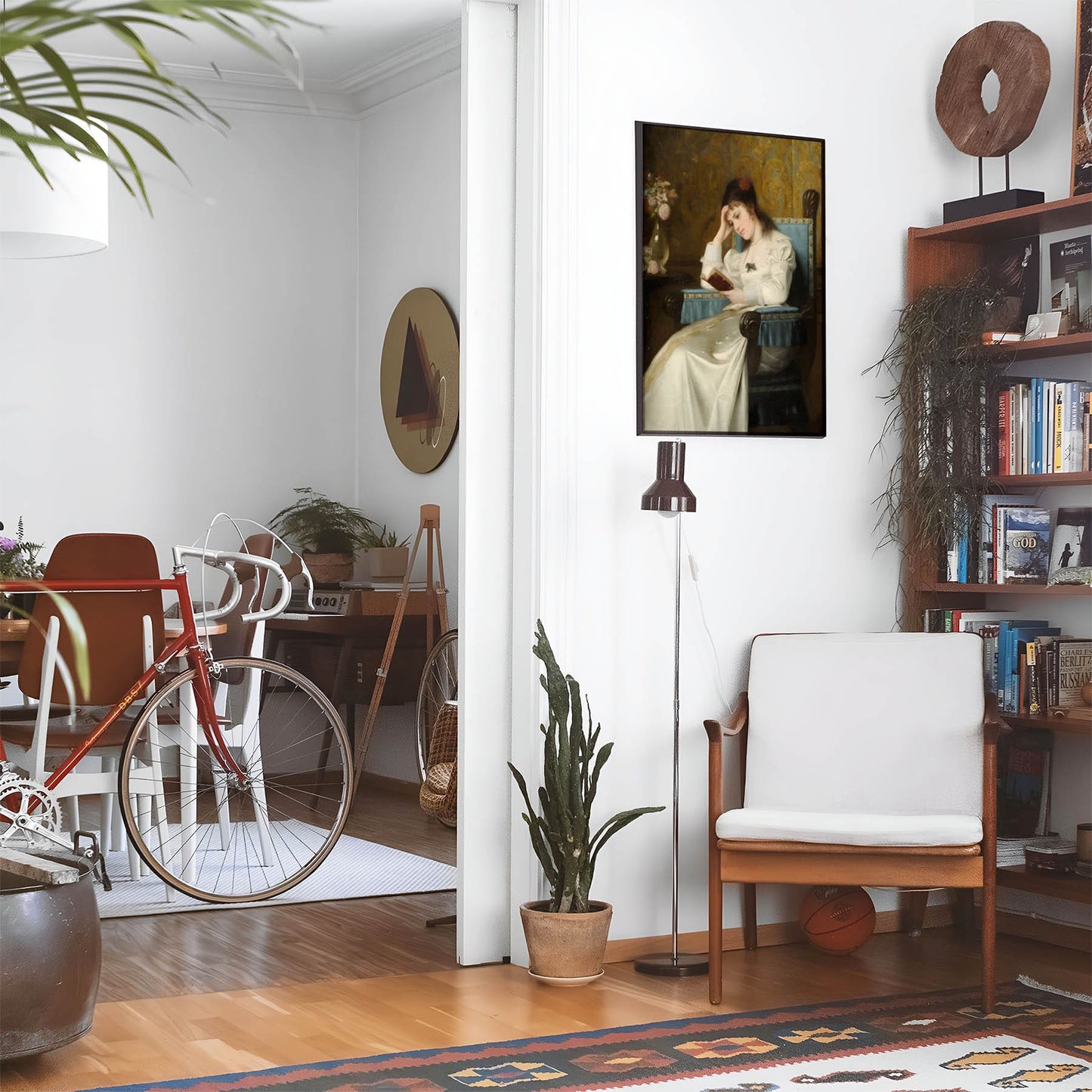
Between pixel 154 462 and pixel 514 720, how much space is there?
3.61 metres

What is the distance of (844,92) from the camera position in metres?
4.04

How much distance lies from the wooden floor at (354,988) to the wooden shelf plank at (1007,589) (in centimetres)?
92

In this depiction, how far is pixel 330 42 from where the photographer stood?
6281 mm

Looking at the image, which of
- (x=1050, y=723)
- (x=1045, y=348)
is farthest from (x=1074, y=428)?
(x=1050, y=723)

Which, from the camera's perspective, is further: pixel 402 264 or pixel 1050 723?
pixel 402 264

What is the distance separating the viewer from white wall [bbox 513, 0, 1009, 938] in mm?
3688

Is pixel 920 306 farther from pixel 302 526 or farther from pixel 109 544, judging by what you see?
pixel 302 526

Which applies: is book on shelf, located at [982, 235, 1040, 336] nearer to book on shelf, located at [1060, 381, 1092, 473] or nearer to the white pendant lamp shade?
book on shelf, located at [1060, 381, 1092, 473]

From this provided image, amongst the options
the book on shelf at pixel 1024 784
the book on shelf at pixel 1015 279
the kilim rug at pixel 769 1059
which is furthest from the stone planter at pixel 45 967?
the book on shelf at pixel 1015 279

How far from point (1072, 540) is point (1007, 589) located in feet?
0.68

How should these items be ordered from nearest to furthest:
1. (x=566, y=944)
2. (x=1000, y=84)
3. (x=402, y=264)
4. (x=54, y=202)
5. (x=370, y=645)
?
(x=566, y=944)
(x=1000, y=84)
(x=54, y=202)
(x=370, y=645)
(x=402, y=264)

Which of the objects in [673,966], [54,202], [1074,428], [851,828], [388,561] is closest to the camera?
[851,828]

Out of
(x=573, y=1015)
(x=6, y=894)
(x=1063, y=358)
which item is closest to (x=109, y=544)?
(x=6, y=894)

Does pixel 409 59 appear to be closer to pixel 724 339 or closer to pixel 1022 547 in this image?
pixel 724 339
